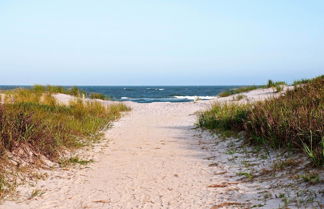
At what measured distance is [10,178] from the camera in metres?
6.28

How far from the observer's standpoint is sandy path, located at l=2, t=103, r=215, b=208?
5441mm

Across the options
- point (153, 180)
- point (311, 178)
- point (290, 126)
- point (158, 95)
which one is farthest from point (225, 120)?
point (158, 95)

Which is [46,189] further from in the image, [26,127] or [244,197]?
[244,197]

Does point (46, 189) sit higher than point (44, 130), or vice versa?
point (44, 130)

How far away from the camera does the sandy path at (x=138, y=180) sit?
5441 millimetres

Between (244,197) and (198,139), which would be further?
(198,139)

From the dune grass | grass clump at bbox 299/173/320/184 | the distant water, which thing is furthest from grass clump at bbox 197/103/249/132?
the distant water

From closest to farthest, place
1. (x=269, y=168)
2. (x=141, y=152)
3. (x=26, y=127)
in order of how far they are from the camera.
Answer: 1. (x=269, y=168)
2. (x=26, y=127)
3. (x=141, y=152)

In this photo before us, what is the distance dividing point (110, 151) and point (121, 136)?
243cm

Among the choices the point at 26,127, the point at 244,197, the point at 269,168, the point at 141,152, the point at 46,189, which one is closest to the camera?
the point at 244,197

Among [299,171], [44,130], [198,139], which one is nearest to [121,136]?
[198,139]

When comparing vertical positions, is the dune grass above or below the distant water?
above

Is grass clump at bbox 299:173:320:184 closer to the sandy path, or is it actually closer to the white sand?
the white sand

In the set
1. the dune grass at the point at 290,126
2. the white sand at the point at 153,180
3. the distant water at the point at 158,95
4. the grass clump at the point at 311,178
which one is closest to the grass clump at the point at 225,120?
the dune grass at the point at 290,126
